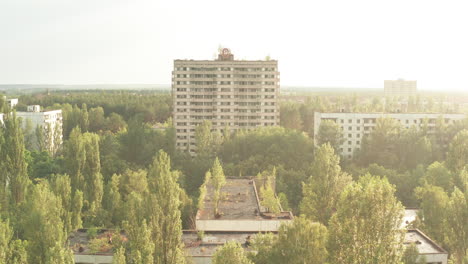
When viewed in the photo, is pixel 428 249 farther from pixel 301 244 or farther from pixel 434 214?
pixel 301 244

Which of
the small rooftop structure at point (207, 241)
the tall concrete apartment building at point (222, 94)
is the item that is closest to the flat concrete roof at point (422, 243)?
the small rooftop structure at point (207, 241)

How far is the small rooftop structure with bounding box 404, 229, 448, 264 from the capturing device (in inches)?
947

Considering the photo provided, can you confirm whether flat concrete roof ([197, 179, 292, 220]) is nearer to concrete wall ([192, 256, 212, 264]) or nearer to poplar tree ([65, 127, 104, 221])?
concrete wall ([192, 256, 212, 264])

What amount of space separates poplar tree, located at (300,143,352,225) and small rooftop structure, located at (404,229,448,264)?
6.31 meters

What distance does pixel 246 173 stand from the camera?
5244cm

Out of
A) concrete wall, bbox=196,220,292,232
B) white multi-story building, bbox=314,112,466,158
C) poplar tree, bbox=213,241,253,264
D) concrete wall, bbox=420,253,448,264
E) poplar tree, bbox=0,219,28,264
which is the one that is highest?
white multi-story building, bbox=314,112,466,158

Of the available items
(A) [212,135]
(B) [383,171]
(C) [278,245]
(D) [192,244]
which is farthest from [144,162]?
(C) [278,245]

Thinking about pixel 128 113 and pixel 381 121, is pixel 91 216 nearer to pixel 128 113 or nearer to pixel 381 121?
pixel 381 121

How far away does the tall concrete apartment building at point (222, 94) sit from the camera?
231 ft

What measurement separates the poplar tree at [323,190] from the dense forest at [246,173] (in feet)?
0.23

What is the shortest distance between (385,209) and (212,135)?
41410 mm

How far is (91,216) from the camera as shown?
3372 cm

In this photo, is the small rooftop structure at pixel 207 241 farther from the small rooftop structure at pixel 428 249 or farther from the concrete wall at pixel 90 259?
the small rooftop structure at pixel 428 249

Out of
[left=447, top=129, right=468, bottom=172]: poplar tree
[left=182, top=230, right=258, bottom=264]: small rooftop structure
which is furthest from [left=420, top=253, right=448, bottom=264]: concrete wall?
[left=447, top=129, right=468, bottom=172]: poplar tree
